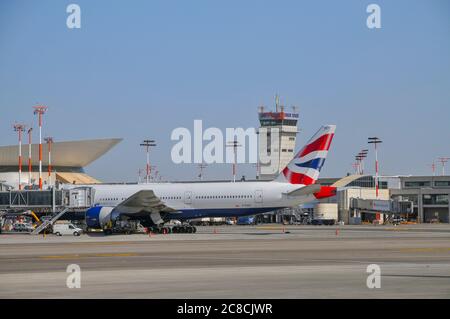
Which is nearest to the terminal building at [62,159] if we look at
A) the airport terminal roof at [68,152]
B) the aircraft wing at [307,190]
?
the airport terminal roof at [68,152]

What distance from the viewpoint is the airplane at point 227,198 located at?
56.8 m

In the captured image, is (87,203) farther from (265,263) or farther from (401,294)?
(401,294)

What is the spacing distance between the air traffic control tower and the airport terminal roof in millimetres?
32786

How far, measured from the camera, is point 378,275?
72.1 feet

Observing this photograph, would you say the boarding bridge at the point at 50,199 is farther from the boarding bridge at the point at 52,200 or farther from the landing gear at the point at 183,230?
the landing gear at the point at 183,230

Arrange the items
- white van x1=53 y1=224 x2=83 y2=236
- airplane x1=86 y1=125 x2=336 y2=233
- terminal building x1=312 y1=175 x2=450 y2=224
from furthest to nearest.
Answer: terminal building x1=312 y1=175 x2=450 y2=224 < white van x1=53 y1=224 x2=83 y2=236 < airplane x1=86 y1=125 x2=336 y2=233

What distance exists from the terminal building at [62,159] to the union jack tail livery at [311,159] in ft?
311

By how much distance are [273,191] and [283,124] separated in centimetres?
11357

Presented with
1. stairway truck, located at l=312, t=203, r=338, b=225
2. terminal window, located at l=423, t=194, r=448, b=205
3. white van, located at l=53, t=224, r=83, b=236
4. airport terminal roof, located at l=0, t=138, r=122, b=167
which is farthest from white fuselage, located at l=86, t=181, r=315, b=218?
airport terminal roof, located at l=0, t=138, r=122, b=167

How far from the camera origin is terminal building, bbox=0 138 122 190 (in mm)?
149750

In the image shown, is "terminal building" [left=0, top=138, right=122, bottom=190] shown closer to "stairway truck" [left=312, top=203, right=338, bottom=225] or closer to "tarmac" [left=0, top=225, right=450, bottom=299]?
"stairway truck" [left=312, top=203, right=338, bottom=225]

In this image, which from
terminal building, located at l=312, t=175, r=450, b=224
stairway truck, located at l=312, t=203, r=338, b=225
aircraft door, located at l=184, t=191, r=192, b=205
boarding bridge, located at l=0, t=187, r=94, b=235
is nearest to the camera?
aircraft door, located at l=184, t=191, r=192, b=205
